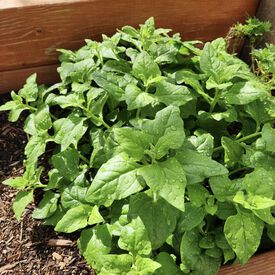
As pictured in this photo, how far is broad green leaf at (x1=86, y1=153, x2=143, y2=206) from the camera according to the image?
1243 mm

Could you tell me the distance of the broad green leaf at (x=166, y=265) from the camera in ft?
4.37

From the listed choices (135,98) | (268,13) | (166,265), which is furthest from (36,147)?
(268,13)

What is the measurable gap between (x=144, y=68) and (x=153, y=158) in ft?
1.25

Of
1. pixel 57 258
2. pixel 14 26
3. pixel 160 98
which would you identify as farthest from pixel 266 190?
pixel 14 26

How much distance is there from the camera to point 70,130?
61.0 inches

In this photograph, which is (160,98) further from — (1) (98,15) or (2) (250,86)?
(1) (98,15)

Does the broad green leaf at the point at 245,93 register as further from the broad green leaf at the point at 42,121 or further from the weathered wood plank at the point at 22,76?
the weathered wood plank at the point at 22,76

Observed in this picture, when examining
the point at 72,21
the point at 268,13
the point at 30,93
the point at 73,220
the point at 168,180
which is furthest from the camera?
the point at 268,13

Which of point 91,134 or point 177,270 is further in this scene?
point 91,134

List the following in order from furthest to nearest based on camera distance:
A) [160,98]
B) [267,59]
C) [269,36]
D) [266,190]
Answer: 1. [269,36]
2. [267,59]
3. [160,98]
4. [266,190]

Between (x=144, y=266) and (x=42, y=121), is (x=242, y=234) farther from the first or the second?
(x=42, y=121)

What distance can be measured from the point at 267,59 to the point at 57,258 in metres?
1.16

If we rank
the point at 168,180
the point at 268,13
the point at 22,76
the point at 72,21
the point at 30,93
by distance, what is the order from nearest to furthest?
the point at 168,180, the point at 30,93, the point at 72,21, the point at 22,76, the point at 268,13

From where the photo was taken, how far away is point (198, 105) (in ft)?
5.68
